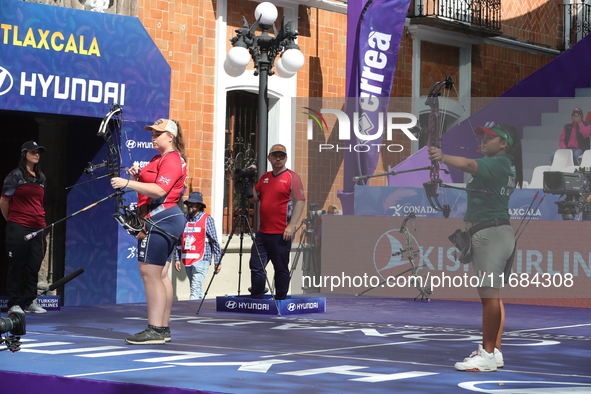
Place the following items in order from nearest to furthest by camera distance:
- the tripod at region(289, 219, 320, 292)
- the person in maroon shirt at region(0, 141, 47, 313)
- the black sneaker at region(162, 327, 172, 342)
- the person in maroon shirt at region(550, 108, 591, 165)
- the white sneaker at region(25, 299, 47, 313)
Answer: the black sneaker at region(162, 327, 172, 342)
the person in maroon shirt at region(0, 141, 47, 313)
the white sneaker at region(25, 299, 47, 313)
the person in maroon shirt at region(550, 108, 591, 165)
the tripod at region(289, 219, 320, 292)

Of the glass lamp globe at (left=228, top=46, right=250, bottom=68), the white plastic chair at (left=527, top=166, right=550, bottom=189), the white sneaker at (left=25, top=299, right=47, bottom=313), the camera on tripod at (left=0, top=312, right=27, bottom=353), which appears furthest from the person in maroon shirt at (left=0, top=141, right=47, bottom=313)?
the white plastic chair at (left=527, top=166, right=550, bottom=189)

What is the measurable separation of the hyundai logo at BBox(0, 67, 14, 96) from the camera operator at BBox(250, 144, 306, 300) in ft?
10.2

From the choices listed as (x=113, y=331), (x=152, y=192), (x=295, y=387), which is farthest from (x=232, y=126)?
(x=295, y=387)

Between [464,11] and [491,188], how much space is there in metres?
14.3

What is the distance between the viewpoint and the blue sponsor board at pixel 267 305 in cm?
1212

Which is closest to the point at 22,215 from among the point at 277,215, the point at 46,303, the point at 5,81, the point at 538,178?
the point at 46,303

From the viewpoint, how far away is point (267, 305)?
12141 mm

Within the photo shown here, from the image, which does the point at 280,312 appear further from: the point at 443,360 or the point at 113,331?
the point at 443,360

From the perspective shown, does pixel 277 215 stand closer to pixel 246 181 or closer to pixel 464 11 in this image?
pixel 246 181

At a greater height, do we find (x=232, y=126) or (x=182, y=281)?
(x=232, y=126)

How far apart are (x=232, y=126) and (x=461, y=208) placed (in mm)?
4344

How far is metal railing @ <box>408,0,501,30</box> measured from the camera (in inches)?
799

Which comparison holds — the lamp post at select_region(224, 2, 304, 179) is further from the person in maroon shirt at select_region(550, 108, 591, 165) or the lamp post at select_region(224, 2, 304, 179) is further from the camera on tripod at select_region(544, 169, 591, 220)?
the person in maroon shirt at select_region(550, 108, 591, 165)

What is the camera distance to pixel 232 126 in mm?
17531
